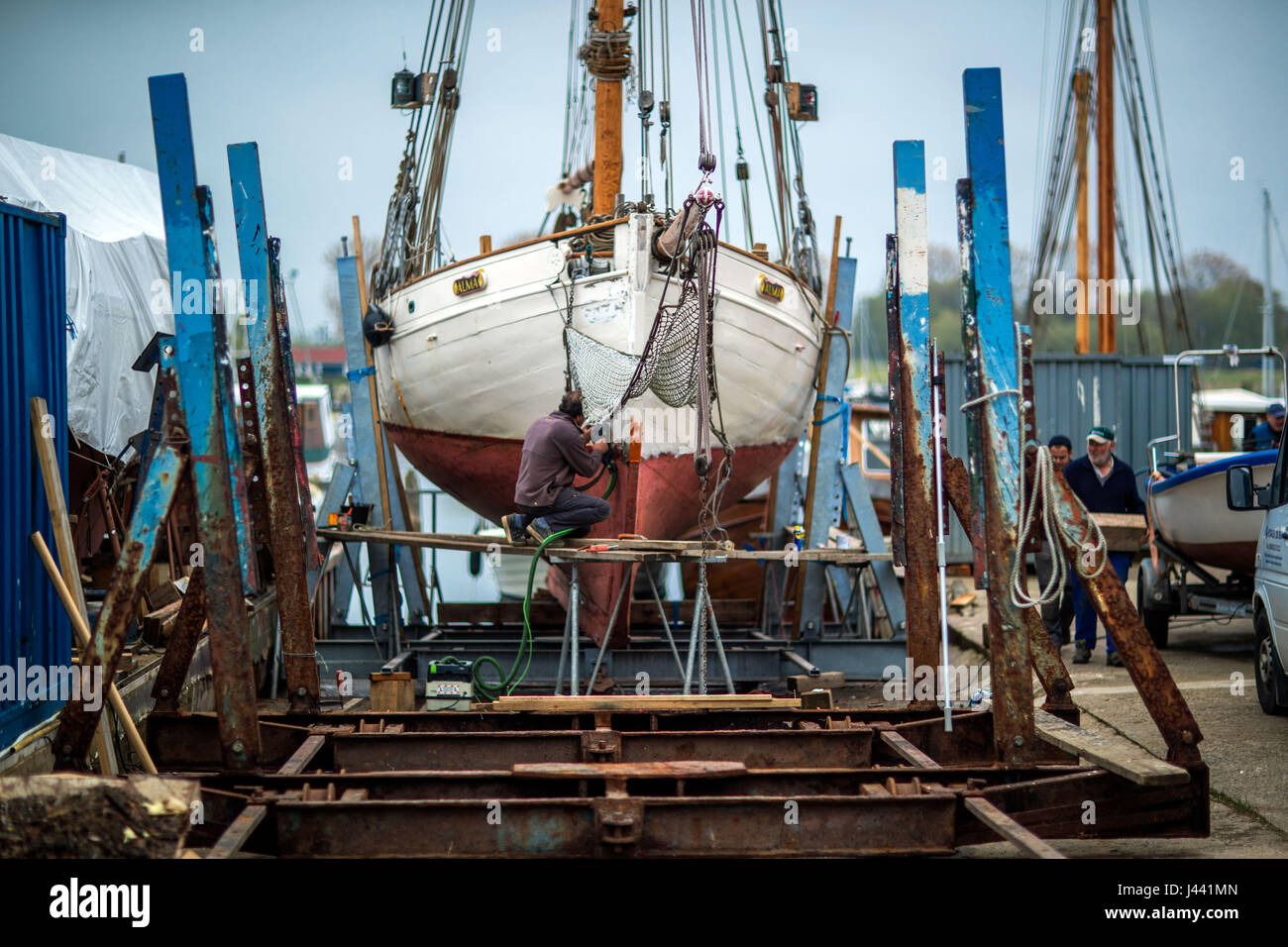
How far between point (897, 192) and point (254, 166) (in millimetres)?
3277

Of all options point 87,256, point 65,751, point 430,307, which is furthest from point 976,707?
point 87,256

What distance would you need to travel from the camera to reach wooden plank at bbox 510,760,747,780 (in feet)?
15.0

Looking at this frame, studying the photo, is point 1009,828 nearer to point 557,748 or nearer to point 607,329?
point 557,748

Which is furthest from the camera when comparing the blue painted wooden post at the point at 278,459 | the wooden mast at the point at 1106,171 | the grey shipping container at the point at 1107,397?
the wooden mast at the point at 1106,171

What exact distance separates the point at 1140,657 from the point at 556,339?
6585 millimetres

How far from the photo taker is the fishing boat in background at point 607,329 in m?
9.70

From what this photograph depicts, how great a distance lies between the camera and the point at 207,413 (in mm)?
4840

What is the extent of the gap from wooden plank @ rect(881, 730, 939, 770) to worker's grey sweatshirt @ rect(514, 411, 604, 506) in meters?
3.94

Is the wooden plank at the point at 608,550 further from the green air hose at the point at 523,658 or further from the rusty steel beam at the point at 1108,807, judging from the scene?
the rusty steel beam at the point at 1108,807

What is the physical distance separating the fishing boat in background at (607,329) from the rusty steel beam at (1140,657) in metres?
3.90

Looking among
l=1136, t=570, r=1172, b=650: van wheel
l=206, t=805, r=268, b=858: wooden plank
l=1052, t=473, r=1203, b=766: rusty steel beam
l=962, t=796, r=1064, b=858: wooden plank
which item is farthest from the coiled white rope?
l=1136, t=570, r=1172, b=650: van wheel

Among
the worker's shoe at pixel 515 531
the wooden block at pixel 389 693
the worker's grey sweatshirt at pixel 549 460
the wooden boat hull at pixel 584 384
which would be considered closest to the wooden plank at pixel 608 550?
the worker's shoe at pixel 515 531

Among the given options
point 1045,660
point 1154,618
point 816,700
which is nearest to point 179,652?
point 816,700
